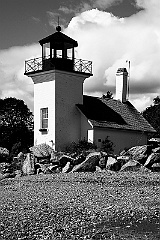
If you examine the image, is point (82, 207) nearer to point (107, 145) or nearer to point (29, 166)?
point (29, 166)

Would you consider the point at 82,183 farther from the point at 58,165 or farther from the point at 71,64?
the point at 71,64

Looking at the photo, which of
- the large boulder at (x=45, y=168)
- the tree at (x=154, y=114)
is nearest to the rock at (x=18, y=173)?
the large boulder at (x=45, y=168)

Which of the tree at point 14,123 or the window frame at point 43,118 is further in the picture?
the tree at point 14,123

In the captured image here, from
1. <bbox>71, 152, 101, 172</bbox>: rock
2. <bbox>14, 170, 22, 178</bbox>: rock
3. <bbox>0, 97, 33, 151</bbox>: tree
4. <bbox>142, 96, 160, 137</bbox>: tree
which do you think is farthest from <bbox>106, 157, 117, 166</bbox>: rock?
<bbox>142, 96, 160, 137</bbox>: tree

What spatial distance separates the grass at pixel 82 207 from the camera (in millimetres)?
8375

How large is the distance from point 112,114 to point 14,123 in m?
8.14

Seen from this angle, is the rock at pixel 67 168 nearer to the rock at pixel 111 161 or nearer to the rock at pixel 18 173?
the rock at pixel 111 161

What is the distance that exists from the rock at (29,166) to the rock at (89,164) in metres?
2.08

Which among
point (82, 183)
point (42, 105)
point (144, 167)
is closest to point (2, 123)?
point (42, 105)

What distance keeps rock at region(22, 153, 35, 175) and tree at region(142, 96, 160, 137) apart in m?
20.3

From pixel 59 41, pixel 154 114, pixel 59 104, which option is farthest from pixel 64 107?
pixel 154 114

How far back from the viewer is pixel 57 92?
2639 centimetres

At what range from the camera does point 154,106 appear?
48.8 meters

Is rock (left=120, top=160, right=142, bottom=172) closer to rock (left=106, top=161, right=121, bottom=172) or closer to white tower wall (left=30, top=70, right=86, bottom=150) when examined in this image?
rock (left=106, top=161, right=121, bottom=172)
